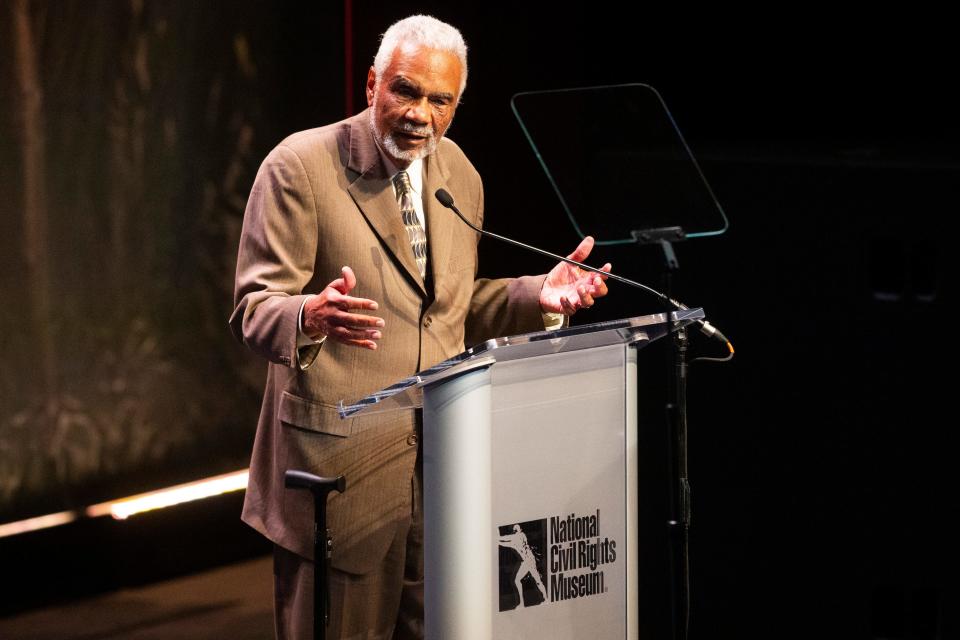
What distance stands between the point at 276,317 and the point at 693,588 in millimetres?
1893

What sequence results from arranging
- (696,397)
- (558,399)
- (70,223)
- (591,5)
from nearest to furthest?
1. (558,399)
2. (696,397)
3. (70,223)
4. (591,5)

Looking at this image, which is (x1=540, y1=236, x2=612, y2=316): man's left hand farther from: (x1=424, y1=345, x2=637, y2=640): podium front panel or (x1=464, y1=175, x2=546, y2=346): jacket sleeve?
(x1=424, y1=345, x2=637, y2=640): podium front panel

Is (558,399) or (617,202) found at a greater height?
(617,202)

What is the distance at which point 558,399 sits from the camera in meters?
2.30

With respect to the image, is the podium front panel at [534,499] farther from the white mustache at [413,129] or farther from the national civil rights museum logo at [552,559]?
the white mustache at [413,129]

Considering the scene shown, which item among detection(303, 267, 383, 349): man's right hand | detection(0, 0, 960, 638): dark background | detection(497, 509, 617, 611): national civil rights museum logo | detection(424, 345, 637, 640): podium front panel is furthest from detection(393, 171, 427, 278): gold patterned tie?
detection(0, 0, 960, 638): dark background

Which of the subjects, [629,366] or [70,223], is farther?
[70,223]

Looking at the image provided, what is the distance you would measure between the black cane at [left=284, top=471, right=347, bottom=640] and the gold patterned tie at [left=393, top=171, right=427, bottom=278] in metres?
0.47

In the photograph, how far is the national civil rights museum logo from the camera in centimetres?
225

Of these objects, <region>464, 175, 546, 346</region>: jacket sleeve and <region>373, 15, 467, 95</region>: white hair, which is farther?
<region>464, 175, 546, 346</region>: jacket sleeve

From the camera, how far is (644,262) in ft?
12.5

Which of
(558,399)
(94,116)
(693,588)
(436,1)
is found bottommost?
(693,588)

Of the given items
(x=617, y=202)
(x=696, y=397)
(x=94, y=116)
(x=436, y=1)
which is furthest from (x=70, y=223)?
(x=696, y=397)

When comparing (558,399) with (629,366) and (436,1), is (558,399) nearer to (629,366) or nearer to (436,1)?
(629,366)
